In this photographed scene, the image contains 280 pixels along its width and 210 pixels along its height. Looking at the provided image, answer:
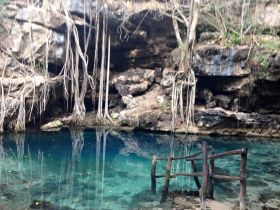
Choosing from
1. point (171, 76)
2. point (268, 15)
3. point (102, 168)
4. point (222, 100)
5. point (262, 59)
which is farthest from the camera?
point (171, 76)

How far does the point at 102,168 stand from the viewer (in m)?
8.12

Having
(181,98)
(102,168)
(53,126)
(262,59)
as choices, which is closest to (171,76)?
(181,98)

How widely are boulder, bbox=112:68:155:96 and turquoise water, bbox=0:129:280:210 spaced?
6.93 feet

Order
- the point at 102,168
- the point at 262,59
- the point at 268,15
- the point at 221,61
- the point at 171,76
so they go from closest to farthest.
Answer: the point at 102,168 < the point at 262,59 < the point at 221,61 < the point at 268,15 < the point at 171,76

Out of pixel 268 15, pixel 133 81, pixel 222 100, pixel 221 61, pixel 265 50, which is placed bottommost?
pixel 222 100

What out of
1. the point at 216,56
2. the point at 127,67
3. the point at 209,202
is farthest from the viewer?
the point at 127,67

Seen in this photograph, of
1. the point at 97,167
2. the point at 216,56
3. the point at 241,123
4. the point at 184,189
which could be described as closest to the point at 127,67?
the point at 216,56

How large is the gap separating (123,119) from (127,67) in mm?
2870

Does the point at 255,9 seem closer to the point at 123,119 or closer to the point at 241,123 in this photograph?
the point at 241,123

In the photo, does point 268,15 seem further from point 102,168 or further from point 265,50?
point 102,168

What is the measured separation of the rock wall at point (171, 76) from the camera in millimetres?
11664

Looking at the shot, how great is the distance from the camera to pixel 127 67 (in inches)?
576

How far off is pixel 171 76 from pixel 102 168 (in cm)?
609

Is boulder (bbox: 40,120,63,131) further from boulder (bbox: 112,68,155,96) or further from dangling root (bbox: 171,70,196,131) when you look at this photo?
dangling root (bbox: 171,70,196,131)
